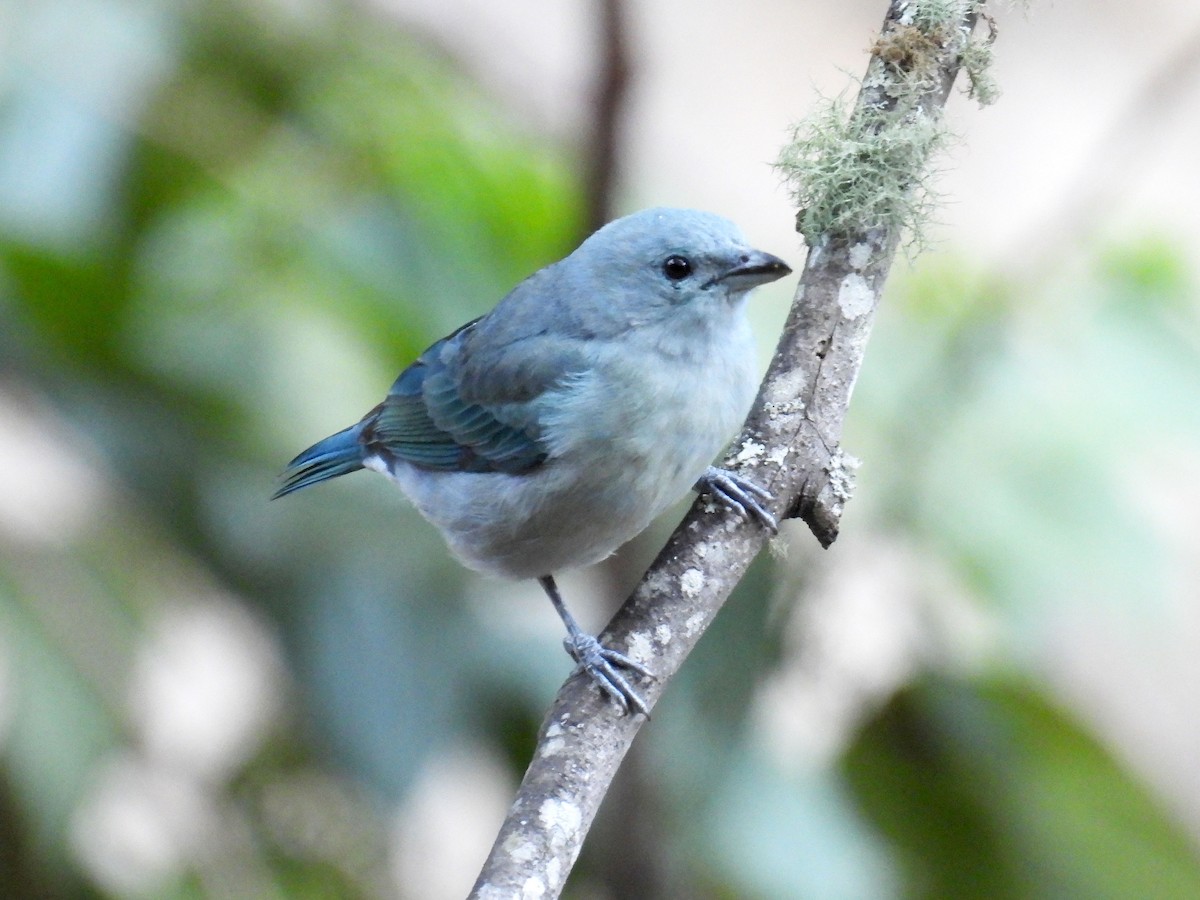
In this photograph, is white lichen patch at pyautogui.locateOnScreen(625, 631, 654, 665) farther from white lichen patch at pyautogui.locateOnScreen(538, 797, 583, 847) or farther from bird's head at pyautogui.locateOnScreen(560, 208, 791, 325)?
bird's head at pyautogui.locateOnScreen(560, 208, 791, 325)

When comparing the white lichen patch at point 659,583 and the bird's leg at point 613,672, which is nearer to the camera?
the bird's leg at point 613,672

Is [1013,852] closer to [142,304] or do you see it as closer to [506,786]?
[506,786]

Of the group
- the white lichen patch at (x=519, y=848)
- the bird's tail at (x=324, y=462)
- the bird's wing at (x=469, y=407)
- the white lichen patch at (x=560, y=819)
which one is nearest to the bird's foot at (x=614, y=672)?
the white lichen patch at (x=560, y=819)

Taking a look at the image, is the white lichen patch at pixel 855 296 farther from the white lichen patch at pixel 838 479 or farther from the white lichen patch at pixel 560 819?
the white lichen patch at pixel 560 819

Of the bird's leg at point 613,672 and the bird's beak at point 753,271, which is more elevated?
the bird's beak at point 753,271

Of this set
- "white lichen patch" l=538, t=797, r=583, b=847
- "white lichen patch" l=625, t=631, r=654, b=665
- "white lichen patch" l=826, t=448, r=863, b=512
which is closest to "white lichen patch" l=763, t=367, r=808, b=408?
"white lichen patch" l=826, t=448, r=863, b=512

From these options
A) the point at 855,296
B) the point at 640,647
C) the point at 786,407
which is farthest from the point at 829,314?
the point at 640,647

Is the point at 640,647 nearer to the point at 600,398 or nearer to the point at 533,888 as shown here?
the point at 533,888
